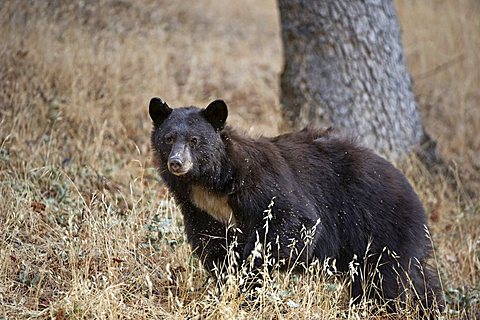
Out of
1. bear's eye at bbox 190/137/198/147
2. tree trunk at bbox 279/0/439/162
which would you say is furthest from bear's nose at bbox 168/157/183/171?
tree trunk at bbox 279/0/439/162

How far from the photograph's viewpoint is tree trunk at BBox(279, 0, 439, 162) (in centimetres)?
775

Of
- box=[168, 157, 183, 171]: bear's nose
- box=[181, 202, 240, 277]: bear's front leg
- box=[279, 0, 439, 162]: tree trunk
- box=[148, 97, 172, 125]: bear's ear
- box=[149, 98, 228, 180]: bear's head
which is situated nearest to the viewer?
box=[168, 157, 183, 171]: bear's nose

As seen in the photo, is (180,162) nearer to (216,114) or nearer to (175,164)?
(175,164)

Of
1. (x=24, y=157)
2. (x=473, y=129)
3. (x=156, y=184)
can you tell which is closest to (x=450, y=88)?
(x=473, y=129)

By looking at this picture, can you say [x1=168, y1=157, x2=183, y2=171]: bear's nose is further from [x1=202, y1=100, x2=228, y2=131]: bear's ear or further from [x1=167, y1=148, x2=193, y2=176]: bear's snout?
[x1=202, y1=100, x2=228, y2=131]: bear's ear

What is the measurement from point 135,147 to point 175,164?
292 centimetres

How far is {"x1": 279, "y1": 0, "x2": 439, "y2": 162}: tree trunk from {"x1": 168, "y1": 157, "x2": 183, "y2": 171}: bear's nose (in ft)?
10.5

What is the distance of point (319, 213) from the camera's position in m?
5.44

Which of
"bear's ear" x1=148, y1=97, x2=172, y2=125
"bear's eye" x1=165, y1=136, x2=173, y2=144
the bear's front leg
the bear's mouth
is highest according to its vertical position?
"bear's ear" x1=148, y1=97, x2=172, y2=125

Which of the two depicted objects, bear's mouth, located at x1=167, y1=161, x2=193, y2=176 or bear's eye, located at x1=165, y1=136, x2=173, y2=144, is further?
bear's eye, located at x1=165, y1=136, x2=173, y2=144

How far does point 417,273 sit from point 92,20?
5781mm

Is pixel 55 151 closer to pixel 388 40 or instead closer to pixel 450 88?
pixel 388 40

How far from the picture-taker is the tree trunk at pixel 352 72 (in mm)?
7746

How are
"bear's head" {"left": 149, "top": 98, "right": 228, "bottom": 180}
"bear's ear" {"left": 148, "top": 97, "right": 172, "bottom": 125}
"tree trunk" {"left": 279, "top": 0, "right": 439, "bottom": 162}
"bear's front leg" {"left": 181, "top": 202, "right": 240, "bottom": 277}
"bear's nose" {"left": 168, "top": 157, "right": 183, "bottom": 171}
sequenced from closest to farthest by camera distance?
"bear's nose" {"left": 168, "top": 157, "right": 183, "bottom": 171} → "bear's head" {"left": 149, "top": 98, "right": 228, "bottom": 180} → "bear's ear" {"left": 148, "top": 97, "right": 172, "bottom": 125} → "bear's front leg" {"left": 181, "top": 202, "right": 240, "bottom": 277} → "tree trunk" {"left": 279, "top": 0, "right": 439, "bottom": 162}
